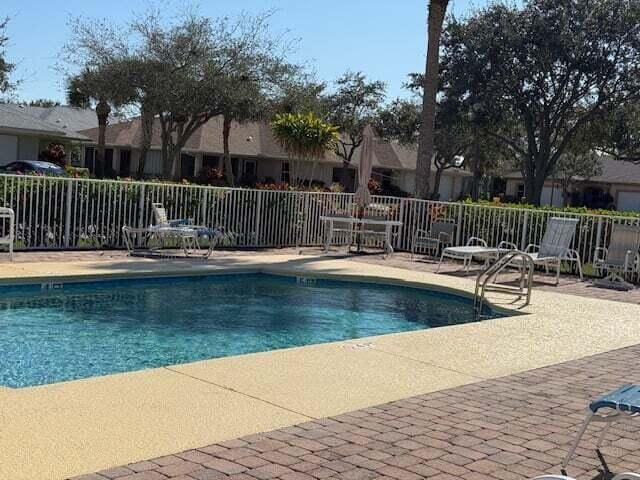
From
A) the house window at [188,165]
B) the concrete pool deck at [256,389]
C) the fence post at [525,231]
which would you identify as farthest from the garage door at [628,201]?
the concrete pool deck at [256,389]

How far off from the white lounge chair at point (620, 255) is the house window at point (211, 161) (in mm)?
34555

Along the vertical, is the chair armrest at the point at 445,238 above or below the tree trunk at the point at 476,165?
below

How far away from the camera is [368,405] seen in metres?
6.02

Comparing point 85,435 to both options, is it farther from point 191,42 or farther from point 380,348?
point 191,42

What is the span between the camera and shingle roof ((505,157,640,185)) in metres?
51.9

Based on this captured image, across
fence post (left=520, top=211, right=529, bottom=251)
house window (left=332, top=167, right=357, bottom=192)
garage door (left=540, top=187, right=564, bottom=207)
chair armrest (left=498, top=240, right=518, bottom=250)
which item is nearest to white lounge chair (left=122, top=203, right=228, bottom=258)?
chair armrest (left=498, top=240, right=518, bottom=250)

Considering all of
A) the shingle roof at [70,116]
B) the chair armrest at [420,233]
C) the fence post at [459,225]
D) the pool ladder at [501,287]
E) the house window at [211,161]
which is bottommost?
the pool ladder at [501,287]

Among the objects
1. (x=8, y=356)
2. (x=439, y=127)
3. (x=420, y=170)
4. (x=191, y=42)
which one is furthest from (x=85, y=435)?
(x=439, y=127)

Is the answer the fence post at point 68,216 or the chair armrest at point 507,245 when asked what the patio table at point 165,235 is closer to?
the fence post at point 68,216

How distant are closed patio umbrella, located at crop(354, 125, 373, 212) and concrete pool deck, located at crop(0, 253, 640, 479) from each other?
7.93 meters

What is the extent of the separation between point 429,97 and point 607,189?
35.9m

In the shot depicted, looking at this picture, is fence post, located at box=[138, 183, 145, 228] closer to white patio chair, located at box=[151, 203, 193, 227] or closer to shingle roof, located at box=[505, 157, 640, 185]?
white patio chair, located at box=[151, 203, 193, 227]

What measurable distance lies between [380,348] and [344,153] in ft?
147

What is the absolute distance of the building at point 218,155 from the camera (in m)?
46.2
